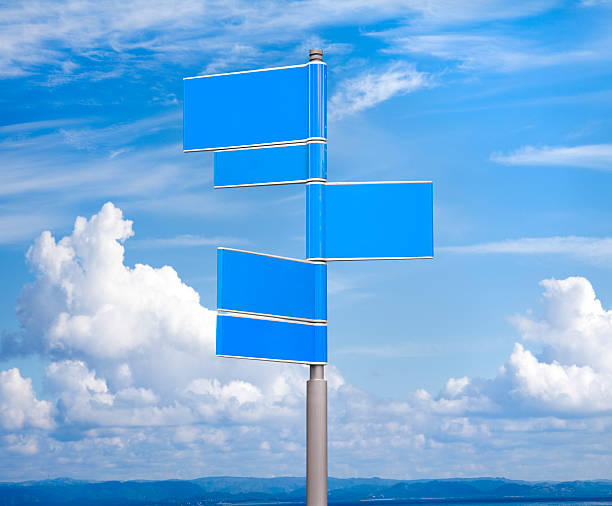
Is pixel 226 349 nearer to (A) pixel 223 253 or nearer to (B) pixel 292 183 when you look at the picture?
(A) pixel 223 253

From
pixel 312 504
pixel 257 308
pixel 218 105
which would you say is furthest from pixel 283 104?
pixel 312 504

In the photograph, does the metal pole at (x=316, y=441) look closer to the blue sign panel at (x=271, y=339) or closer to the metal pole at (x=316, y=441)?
the metal pole at (x=316, y=441)

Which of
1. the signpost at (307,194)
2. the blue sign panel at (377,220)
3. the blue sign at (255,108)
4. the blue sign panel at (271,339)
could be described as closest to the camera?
the blue sign panel at (271,339)

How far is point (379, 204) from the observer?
40.1ft

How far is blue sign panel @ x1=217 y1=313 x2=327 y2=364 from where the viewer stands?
435 inches

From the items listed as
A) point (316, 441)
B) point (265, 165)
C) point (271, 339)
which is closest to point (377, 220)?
point (265, 165)

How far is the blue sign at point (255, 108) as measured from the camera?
12.2m

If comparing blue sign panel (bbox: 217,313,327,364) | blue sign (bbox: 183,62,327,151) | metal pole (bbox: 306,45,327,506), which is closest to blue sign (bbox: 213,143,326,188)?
blue sign (bbox: 183,62,327,151)

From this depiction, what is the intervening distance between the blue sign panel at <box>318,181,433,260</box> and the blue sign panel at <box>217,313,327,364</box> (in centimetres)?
102

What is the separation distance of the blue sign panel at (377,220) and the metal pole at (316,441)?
5.25ft

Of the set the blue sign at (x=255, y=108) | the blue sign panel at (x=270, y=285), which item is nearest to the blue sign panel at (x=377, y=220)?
the blue sign panel at (x=270, y=285)

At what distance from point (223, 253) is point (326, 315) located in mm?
1808

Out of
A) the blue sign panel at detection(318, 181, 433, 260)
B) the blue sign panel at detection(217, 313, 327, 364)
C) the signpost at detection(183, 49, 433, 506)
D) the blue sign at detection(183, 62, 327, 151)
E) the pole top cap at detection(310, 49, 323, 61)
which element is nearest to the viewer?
the blue sign panel at detection(217, 313, 327, 364)

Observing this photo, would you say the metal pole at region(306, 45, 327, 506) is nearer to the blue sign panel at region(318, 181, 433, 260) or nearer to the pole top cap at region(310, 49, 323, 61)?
the blue sign panel at region(318, 181, 433, 260)
